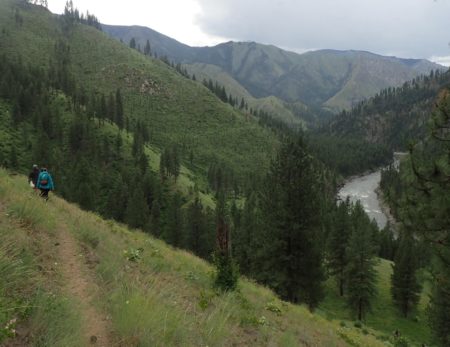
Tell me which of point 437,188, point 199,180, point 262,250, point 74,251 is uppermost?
point 437,188

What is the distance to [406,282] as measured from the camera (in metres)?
50.6

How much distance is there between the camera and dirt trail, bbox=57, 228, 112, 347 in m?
4.96

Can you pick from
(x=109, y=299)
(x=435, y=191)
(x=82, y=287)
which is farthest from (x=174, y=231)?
(x=109, y=299)

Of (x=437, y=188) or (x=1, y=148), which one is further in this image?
(x=1, y=148)

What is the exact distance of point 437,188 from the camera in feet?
37.1

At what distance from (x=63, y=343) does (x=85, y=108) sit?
425 feet

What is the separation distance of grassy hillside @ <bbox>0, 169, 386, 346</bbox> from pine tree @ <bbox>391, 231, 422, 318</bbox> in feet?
144

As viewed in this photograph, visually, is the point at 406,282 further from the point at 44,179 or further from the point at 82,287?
the point at 82,287

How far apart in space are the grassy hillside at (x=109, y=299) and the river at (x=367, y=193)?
110108 millimetres

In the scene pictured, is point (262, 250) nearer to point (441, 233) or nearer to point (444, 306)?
point (441, 233)

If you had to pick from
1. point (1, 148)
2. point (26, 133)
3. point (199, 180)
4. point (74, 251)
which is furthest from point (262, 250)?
point (199, 180)

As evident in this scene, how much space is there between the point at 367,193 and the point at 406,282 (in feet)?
350

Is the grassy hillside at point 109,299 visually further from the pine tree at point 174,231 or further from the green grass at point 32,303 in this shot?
the pine tree at point 174,231

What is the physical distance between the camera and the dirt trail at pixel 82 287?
496 cm
